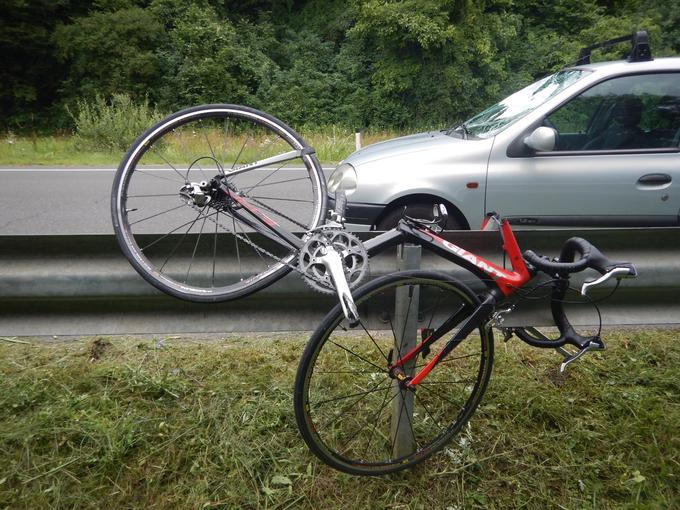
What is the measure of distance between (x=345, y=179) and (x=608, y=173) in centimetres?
192

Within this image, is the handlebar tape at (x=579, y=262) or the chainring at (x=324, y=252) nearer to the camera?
the handlebar tape at (x=579, y=262)

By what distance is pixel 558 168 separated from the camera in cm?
352

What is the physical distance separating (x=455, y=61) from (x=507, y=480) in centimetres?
1732

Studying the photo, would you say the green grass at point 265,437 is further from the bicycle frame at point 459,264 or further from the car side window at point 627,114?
the car side window at point 627,114

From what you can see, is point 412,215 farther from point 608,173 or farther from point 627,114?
point 627,114

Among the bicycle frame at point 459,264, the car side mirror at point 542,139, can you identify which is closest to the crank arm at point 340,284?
the bicycle frame at point 459,264

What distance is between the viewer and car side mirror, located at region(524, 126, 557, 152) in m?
3.40

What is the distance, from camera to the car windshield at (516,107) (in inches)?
148

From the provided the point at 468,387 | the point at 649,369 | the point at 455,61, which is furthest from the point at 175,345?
the point at 455,61

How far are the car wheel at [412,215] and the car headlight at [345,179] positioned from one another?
328 millimetres

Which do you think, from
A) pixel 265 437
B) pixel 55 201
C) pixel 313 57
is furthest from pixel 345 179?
pixel 313 57

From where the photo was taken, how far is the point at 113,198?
1979mm

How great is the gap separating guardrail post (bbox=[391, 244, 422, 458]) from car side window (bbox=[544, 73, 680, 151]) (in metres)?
2.54

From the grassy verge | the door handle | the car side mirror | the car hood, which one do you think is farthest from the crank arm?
the grassy verge
